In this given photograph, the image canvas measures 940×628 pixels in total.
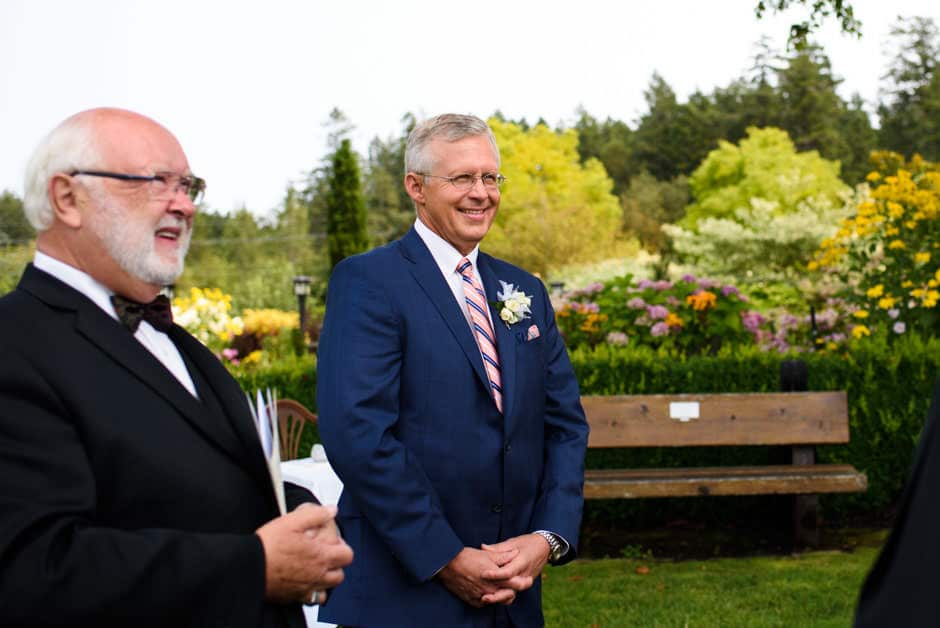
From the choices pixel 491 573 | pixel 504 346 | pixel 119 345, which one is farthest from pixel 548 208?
pixel 119 345

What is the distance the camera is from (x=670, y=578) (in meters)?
6.27

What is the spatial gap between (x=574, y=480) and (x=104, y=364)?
1678mm

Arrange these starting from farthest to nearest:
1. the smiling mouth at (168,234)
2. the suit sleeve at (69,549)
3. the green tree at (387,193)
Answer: the green tree at (387,193) < the smiling mouth at (168,234) < the suit sleeve at (69,549)

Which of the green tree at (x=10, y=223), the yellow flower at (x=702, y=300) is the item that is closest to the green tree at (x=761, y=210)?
the yellow flower at (x=702, y=300)

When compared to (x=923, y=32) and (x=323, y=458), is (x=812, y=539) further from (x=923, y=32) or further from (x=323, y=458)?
(x=923, y=32)

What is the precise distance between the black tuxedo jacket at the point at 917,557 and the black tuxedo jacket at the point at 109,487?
43.5 inches

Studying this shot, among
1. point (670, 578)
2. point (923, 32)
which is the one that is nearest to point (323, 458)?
point (670, 578)

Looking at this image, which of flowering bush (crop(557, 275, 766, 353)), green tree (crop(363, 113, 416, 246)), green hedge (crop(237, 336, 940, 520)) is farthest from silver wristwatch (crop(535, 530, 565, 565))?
green tree (crop(363, 113, 416, 246))

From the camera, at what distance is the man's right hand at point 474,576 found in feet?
8.89

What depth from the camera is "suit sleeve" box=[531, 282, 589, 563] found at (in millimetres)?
2982

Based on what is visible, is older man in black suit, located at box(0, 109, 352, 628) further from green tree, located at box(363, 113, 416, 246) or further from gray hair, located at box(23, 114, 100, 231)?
green tree, located at box(363, 113, 416, 246)

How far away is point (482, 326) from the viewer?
300 centimetres

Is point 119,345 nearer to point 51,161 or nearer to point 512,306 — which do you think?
point 51,161

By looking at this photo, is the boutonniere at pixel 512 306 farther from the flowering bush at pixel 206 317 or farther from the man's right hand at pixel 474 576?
the flowering bush at pixel 206 317
